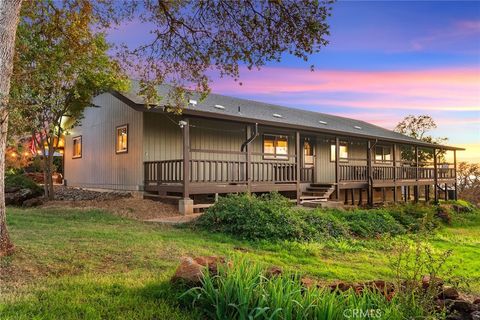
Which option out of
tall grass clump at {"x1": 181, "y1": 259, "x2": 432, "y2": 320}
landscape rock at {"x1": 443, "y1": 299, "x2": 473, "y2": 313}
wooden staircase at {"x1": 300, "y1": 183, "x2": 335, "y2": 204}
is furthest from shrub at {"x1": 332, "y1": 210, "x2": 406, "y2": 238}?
tall grass clump at {"x1": 181, "y1": 259, "x2": 432, "y2": 320}

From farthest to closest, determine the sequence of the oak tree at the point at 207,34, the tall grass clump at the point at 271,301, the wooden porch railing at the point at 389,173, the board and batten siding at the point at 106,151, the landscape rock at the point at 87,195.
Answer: the wooden porch railing at the point at 389,173 < the landscape rock at the point at 87,195 < the board and batten siding at the point at 106,151 < the oak tree at the point at 207,34 < the tall grass clump at the point at 271,301

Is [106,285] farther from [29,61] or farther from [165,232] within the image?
[29,61]

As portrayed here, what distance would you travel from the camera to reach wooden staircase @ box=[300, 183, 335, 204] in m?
16.3

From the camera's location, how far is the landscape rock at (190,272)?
12.9ft

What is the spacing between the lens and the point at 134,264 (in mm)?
5578

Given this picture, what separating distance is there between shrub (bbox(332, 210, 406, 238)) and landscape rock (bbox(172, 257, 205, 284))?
23.7 feet

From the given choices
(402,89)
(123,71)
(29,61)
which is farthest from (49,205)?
(402,89)

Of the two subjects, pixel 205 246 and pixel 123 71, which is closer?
pixel 205 246

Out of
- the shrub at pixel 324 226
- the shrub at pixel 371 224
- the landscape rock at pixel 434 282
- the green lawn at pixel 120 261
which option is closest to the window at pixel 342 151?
the shrub at pixel 371 224

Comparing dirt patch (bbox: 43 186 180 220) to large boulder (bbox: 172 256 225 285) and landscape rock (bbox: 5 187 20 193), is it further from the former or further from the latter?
large boulder (bbox: 172 256 225 285)

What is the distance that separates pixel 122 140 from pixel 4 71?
1055cm

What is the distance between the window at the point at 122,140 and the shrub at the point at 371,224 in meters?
8.62

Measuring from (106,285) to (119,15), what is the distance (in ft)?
25.3

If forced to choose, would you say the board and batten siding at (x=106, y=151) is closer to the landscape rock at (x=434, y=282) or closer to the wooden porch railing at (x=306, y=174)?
the wooden porch railing at (x=306, y=174)
